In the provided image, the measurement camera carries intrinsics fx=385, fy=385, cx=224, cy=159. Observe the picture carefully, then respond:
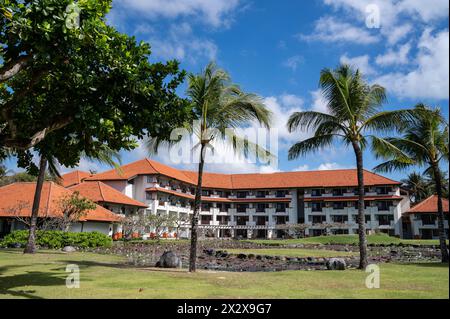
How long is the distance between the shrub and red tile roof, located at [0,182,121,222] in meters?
2.87

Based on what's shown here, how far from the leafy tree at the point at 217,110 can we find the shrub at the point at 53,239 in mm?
16125

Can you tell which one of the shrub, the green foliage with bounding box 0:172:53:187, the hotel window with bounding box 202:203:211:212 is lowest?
the shrub

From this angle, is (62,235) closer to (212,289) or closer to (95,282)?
(95,282)

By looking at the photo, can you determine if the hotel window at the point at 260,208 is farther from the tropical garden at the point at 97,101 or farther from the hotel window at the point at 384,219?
the tropical garden at the point at 97,101

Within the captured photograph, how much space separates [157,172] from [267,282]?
43635mm

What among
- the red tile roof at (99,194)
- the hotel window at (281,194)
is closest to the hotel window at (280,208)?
the hotel window at (281,194)

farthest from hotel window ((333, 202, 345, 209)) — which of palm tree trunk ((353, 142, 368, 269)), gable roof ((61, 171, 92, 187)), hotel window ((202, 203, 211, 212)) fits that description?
palm tree trunk ((353, 142, 368, 269))

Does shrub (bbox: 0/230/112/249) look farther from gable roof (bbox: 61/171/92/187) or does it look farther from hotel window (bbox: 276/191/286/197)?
hotel window (bbox: 276/191/286/197)

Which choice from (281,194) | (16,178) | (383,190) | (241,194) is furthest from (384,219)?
(16,178)

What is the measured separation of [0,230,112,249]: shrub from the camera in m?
26.7

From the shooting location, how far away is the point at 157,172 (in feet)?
176

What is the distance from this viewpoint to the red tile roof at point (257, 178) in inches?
2197

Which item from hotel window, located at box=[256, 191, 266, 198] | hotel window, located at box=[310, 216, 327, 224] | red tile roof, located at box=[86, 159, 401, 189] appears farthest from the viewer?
hotel window, located at box=[256, 191, 266, 198]
